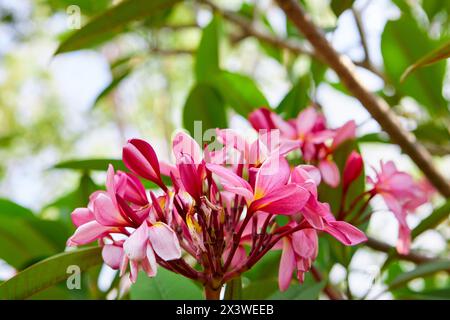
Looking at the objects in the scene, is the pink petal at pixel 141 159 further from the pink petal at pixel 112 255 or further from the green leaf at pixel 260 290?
the green leaf at pixel 260 290

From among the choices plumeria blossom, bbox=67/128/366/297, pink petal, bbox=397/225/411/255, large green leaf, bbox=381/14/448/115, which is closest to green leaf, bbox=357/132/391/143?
large green leaf, bbox=381/14/448/115

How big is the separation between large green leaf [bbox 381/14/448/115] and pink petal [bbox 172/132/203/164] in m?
0.69

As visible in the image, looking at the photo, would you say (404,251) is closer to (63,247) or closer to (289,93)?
(289,93)

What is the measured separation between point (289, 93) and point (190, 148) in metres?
0.47

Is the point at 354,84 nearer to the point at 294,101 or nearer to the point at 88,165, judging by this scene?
the point at 294,101

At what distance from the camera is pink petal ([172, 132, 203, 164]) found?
1.72 ft

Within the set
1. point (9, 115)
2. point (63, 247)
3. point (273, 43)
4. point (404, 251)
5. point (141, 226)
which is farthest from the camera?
point (9, 115)

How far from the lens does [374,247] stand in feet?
3.59

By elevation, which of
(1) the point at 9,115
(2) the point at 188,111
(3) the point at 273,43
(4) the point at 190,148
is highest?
Answer: (1) the point at 9,115

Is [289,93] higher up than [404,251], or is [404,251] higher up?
[289,93]

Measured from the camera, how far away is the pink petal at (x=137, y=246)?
0.46 meters

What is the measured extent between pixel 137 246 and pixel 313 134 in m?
0.35

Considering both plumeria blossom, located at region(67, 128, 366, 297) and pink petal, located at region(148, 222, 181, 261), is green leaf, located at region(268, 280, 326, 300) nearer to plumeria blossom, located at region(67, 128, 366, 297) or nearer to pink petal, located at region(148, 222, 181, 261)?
plumeria blossom, located at region(67, 128, 366, 297)
